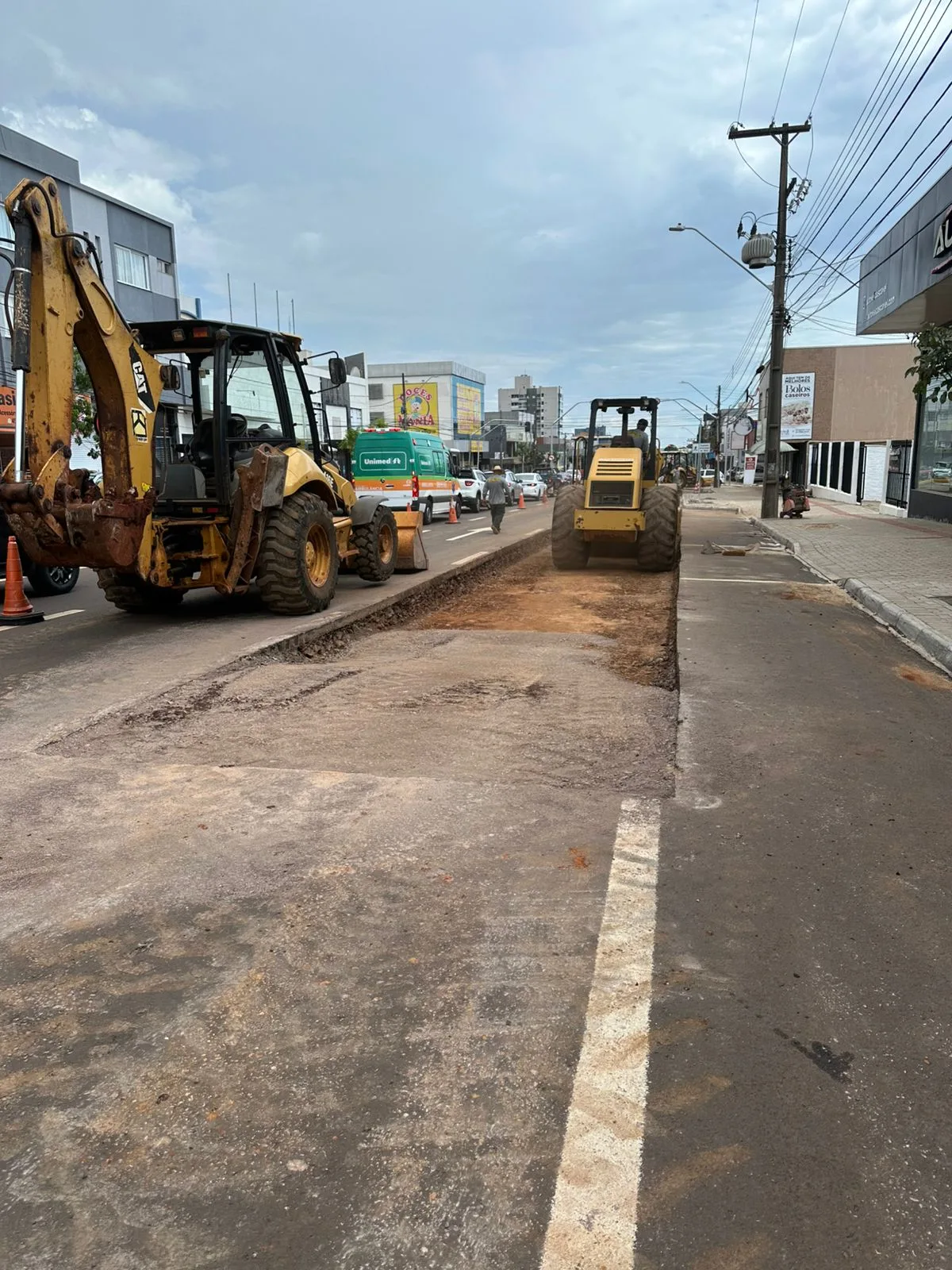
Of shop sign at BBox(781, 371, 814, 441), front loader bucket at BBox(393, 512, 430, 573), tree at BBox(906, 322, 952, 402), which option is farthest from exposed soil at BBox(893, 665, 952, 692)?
shop sign at BBox(781, 371, 814, 441)

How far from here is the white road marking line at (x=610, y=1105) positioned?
6.33 feet

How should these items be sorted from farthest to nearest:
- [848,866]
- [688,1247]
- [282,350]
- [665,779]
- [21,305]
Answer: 1. [282,350]
2. [21,305]
3. [665,779]
4. [848,866]
5. [688,1247]

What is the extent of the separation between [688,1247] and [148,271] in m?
38.8

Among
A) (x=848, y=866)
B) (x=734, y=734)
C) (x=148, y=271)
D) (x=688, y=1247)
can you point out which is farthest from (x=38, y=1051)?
(x=148, y=271)

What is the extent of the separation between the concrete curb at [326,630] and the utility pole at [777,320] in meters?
12.1

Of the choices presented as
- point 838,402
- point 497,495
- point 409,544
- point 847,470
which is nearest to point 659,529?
point 409,544

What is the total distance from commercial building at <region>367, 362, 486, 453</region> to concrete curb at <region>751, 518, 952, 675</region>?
8353 centimetres

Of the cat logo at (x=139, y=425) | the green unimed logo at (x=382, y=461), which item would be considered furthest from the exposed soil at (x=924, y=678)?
the green unimed logo at (x=382, y=461)

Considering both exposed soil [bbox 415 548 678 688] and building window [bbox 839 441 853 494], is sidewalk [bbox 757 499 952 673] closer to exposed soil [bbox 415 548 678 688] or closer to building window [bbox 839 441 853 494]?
exposed soil [bbox 415 548 678 688]

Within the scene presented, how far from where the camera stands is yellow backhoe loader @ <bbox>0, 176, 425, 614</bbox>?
6941 mm

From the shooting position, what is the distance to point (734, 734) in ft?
17.7

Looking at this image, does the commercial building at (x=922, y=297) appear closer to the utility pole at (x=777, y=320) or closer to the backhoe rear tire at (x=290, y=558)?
the utility pole at (x=777, y=320)

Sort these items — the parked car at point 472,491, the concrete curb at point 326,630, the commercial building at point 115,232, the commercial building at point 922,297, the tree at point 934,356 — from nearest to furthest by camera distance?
1. the concrete curb at point 326,630
2. the tree at point 934,356
3. the commercial building at point 922,297
4. the commercial building at point 115,232
5. the parked car at point 472,491

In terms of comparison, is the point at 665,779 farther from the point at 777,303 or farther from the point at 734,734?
the point at 777,303
